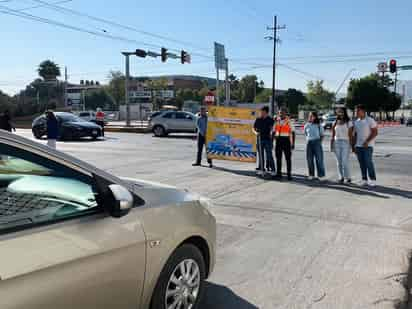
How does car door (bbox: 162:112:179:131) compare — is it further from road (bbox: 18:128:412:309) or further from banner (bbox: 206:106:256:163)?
road (bbox: 18:128:412:309)

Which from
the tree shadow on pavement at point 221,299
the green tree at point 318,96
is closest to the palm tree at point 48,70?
the green tree at point 318,96

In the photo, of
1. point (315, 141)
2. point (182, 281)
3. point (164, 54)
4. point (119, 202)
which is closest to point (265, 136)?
point (315, 141)

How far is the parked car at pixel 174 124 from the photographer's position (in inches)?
1002

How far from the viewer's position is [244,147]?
38.8 feet

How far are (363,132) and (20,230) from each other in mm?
8192

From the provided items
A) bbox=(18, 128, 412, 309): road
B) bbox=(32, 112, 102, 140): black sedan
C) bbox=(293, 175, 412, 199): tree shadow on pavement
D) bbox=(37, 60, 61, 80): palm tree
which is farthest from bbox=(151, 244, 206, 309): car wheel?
bbox=(37, 60, 61, 80): palm tree

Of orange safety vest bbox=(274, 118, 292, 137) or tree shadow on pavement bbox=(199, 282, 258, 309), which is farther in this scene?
orange safety vest bbox=(274, 118, 292, 137)

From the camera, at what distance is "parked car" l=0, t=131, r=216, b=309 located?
2064 mm

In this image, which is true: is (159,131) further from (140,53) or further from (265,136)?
(265,136)

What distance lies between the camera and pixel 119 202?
2.48m

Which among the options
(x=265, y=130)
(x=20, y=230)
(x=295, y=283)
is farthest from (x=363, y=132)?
(x=20, y=230)

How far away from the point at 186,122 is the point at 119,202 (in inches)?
910

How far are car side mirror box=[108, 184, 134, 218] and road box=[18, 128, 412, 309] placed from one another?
1.51 m

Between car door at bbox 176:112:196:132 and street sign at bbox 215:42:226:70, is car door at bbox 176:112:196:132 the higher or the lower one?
the lower one
